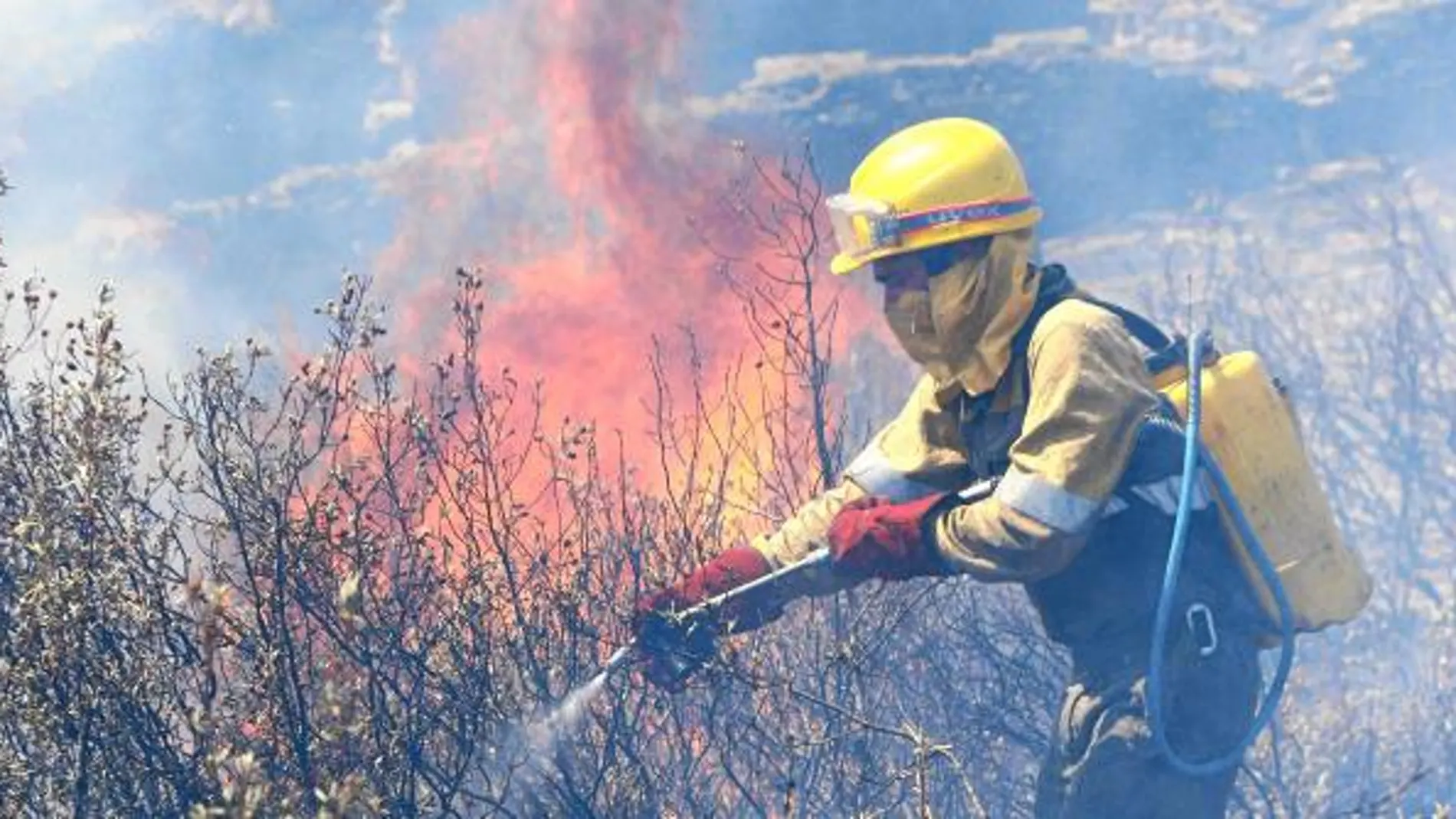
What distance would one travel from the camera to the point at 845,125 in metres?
31.9

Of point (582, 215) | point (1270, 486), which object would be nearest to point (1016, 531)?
point (1270, 486)

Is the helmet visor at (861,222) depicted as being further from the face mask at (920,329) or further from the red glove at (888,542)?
the red glove at (888,542)

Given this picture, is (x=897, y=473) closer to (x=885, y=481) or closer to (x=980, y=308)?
(x=885, y=481)

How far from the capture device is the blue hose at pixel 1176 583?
420 centimetres

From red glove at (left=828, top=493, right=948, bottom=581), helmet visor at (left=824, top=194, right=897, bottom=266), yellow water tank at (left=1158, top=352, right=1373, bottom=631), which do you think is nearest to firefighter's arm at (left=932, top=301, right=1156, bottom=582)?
red glove at (left=828, top=493, right=948, bottom=581)

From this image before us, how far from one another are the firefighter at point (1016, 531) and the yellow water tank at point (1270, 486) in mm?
102

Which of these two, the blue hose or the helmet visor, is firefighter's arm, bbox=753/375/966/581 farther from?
the blue hose

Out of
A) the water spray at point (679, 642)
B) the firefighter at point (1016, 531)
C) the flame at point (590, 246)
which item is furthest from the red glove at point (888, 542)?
the flame at point (590, 246)

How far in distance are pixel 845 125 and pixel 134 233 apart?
40.7 feet

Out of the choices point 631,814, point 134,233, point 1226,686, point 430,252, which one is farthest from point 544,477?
point 134,233

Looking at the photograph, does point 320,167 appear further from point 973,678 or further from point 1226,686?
point 1226,686

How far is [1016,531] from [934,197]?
88cm

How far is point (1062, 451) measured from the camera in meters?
4.13

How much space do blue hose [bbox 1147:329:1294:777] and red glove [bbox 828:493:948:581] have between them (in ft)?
1.79
